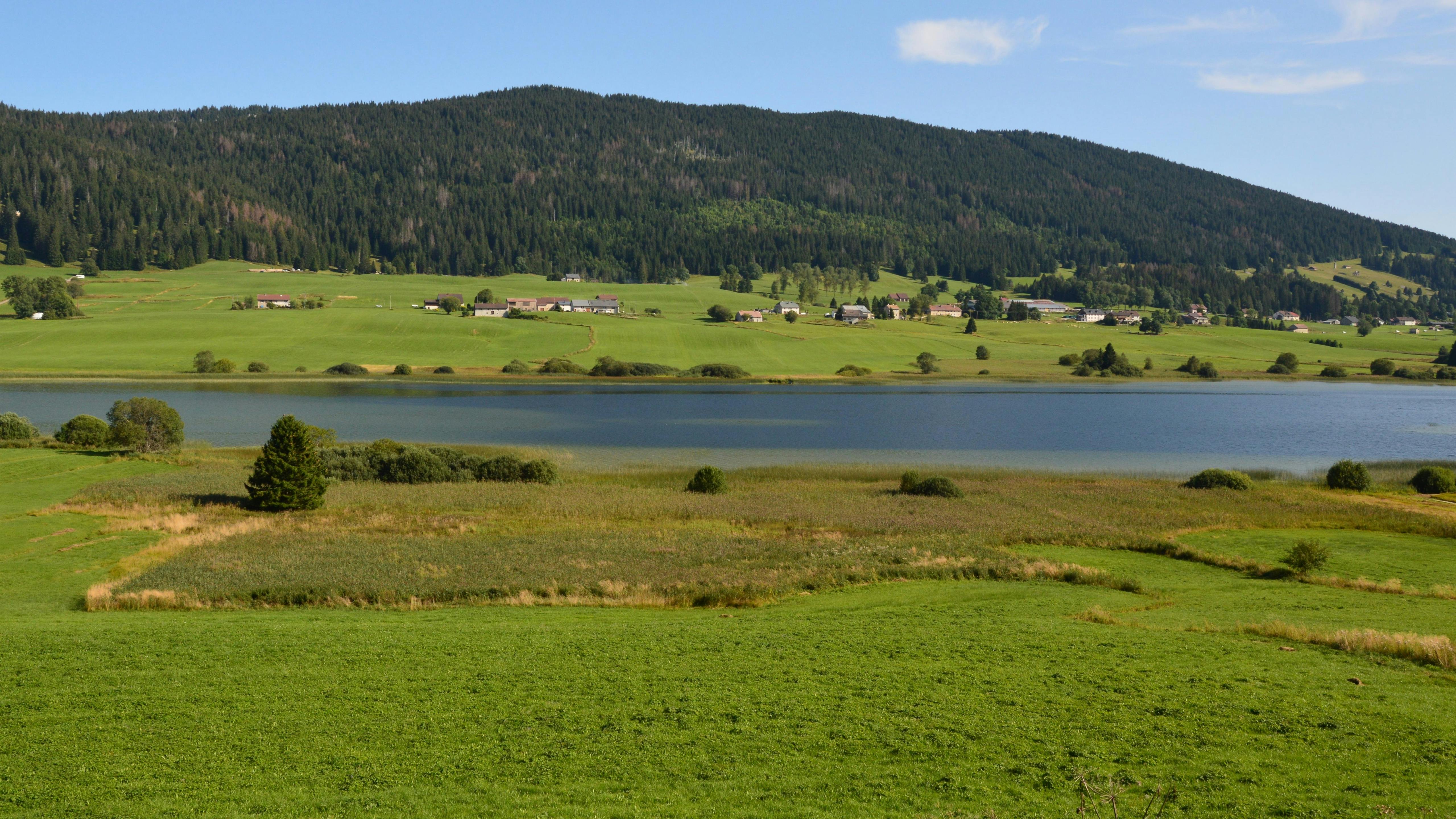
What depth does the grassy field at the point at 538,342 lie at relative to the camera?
125 metres

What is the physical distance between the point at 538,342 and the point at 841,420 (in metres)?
69.2

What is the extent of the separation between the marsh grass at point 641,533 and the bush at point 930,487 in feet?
3.22

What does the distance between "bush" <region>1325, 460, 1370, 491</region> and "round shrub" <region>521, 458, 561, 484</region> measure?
1734 inches

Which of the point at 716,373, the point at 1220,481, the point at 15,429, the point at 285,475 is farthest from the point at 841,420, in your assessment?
the point at 15,429

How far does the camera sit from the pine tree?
132 ft

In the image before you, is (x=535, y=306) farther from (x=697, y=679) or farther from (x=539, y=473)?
(x=697, y=679)

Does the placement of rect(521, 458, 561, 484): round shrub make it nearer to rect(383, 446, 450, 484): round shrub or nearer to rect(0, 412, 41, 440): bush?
rect(383, 446, 450, 484): round shrub

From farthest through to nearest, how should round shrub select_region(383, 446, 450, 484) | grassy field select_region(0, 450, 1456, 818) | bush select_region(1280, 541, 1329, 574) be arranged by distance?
round shrub select_region(383, 446, 450, 484)
bush select_region(1280, 541, 1329, 574)
grassy field select_region(0, 450, 1456, 818)

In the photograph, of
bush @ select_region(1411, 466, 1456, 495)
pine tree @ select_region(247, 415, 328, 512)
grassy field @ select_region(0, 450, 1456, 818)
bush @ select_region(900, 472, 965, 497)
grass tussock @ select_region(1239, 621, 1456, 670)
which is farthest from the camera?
bush @ select_region(1411, 466, 1456, 495)

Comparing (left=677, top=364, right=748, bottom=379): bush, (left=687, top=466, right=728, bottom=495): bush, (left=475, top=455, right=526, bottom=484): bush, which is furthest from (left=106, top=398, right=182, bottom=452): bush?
(left=677, top=364, right=748, bottom=379): bush

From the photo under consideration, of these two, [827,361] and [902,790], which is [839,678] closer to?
[902,790]

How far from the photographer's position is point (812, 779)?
13031 mm

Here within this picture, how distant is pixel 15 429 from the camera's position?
5884 centimetres

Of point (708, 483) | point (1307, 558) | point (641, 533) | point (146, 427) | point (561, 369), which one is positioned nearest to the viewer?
point (1307, 558)
